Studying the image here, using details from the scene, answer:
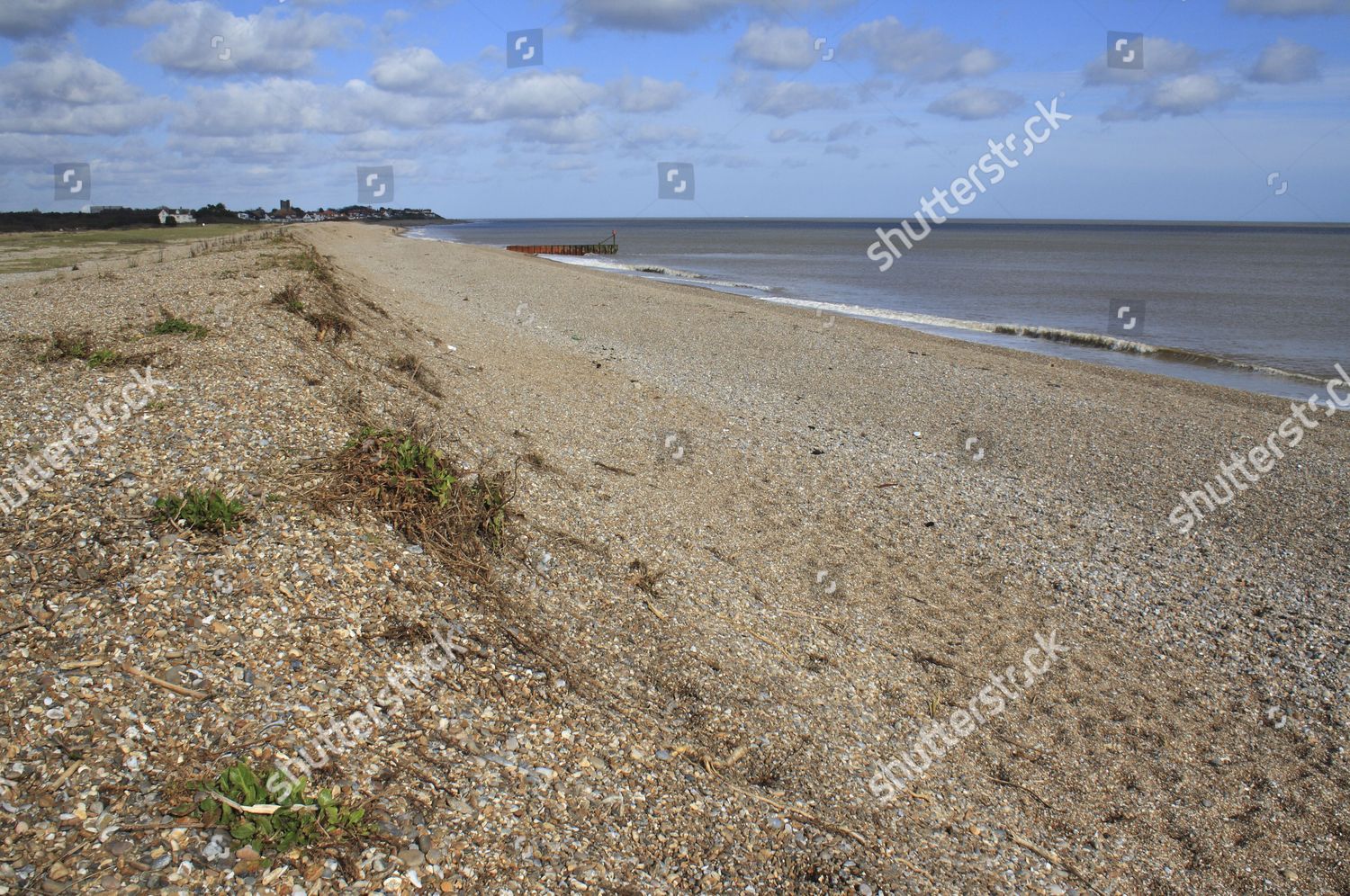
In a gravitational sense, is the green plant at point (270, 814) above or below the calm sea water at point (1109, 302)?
below

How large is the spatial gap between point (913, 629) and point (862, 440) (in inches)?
220

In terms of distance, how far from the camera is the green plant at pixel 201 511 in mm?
5035

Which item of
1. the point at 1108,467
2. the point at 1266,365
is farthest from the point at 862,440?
the point at 1266,365

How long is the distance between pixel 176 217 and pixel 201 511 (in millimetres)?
61555

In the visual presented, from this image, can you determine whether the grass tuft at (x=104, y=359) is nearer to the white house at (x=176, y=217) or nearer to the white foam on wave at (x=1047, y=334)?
the white foam on wave at (x=1047, y=334)

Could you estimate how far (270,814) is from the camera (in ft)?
10.9

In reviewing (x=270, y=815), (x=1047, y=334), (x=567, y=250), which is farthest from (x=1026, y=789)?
(x=567, y=250)

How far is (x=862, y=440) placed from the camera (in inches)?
485

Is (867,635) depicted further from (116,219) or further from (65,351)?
(116,219)

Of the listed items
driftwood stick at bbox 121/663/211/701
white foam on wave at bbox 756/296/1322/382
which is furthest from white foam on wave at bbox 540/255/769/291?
driftwood stick at bbox 121/663/211/701

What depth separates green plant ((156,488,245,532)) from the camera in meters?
5.04

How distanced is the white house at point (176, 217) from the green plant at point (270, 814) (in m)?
60.9

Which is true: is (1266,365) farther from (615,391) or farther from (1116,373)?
(615,391)

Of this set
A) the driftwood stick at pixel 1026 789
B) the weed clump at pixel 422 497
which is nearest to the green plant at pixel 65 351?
the weed clump at pixel 422 497
